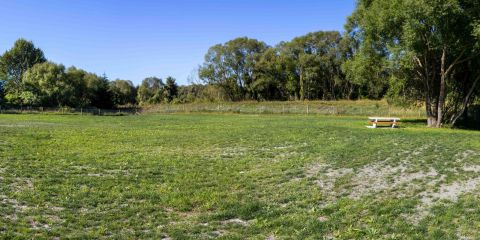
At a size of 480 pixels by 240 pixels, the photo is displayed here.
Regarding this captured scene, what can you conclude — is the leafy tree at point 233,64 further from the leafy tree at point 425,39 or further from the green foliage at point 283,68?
the leafy tree at point 425,39

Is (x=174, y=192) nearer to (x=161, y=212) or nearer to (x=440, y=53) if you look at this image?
(x=161, y=212)

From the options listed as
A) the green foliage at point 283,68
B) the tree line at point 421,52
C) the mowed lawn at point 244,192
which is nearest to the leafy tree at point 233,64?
the green foliage at point 283,68

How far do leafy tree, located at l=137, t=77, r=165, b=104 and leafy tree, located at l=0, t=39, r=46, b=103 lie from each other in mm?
28196

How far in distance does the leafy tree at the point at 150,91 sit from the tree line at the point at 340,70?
33 cm

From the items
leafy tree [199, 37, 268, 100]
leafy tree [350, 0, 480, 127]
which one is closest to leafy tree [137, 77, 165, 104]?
leafy tree [199, 37, 268, 100]

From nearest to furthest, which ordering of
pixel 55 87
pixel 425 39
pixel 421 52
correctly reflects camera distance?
pixel 425 39 < pixel 421 52 < pixel 55 87

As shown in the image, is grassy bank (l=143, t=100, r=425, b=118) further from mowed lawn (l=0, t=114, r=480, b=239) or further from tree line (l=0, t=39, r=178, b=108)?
mowed lawn (l=0, t=114, r=480, b=239)

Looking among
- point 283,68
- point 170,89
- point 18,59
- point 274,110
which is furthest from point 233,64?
point 18,59

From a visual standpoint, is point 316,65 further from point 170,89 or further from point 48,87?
point 48,87

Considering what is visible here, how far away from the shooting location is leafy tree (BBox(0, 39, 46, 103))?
105562 mm

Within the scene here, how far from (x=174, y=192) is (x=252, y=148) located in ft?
29.7

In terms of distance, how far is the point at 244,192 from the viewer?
35.9ft

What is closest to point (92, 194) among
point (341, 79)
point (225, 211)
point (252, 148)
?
point (225, 211)

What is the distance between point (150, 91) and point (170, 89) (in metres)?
13.8
